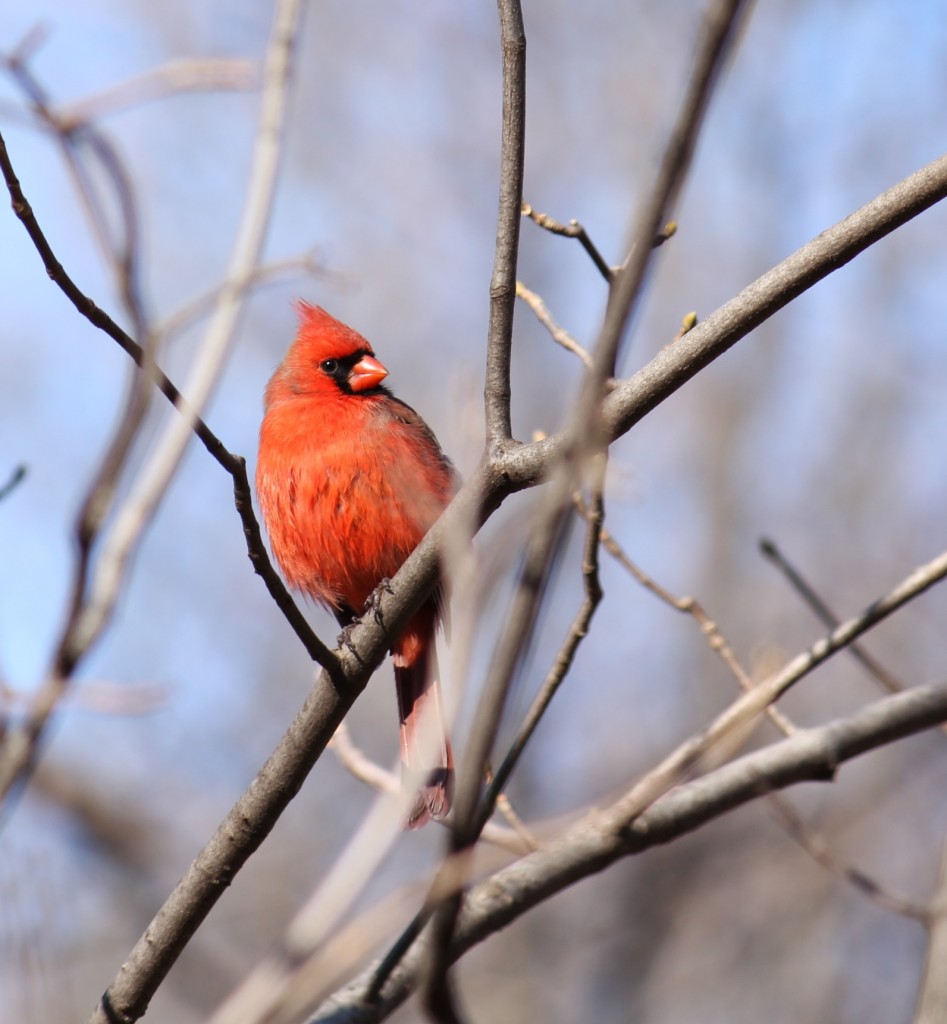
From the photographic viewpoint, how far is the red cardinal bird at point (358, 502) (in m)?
4.12

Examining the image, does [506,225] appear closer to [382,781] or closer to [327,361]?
[382,781]

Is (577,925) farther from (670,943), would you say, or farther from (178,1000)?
(178,1000)

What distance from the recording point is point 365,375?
4727mm

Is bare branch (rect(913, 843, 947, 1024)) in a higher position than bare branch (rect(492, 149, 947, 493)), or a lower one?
lower

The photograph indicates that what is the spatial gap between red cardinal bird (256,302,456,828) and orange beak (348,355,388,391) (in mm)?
20

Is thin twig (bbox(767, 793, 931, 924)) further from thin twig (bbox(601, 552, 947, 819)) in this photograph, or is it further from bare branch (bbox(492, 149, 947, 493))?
bare branch (bbox(492, 149, 947, 493))

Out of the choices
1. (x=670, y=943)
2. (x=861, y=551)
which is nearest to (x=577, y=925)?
(x=670, y=943)

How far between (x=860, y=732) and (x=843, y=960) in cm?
541

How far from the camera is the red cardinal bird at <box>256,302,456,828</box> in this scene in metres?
4.12

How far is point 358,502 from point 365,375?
729mm

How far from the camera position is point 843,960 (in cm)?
784

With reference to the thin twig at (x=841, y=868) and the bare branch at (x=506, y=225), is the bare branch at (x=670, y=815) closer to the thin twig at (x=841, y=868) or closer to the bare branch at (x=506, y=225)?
the thin twig at (x=841, y=868)

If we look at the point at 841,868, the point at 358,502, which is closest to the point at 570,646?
the point at 841,868

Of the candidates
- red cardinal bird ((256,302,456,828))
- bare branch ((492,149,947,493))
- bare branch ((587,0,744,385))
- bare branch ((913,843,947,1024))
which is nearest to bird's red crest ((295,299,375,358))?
red cardinal bird ((256,302,456,828))
